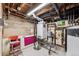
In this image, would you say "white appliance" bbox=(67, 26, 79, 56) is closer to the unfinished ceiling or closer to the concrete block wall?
the unfinished ceiling

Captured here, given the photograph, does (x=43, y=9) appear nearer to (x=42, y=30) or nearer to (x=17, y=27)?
(x=42, y=30)

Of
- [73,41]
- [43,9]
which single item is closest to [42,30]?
[43,9]

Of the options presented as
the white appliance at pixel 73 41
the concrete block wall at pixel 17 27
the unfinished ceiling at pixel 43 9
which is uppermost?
the unfinished ceiling at pixel 43 9

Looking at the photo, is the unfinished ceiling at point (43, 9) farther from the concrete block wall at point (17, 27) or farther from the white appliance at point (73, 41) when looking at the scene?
the white appliance at point (73, 41)

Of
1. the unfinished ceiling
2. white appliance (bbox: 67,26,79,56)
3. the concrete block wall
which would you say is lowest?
white appliance (bbox: 67,26,79,56)

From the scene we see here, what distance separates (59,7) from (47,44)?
2.08 ft

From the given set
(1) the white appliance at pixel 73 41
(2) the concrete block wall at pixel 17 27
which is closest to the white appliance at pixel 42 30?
(2) the concrete block wall at pixel 17 27

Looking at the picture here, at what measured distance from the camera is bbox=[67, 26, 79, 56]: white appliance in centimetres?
190

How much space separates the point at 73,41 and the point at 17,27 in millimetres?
930

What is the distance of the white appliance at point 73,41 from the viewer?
1.90 meters

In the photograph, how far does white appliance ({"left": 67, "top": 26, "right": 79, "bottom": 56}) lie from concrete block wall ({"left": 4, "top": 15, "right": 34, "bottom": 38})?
0.61 metres

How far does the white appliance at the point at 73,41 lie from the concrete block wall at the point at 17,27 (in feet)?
2.00

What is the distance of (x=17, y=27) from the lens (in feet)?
6.33

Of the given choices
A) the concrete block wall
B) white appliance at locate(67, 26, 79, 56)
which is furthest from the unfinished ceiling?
white appliance at locate(67, 26, 79, 56)
